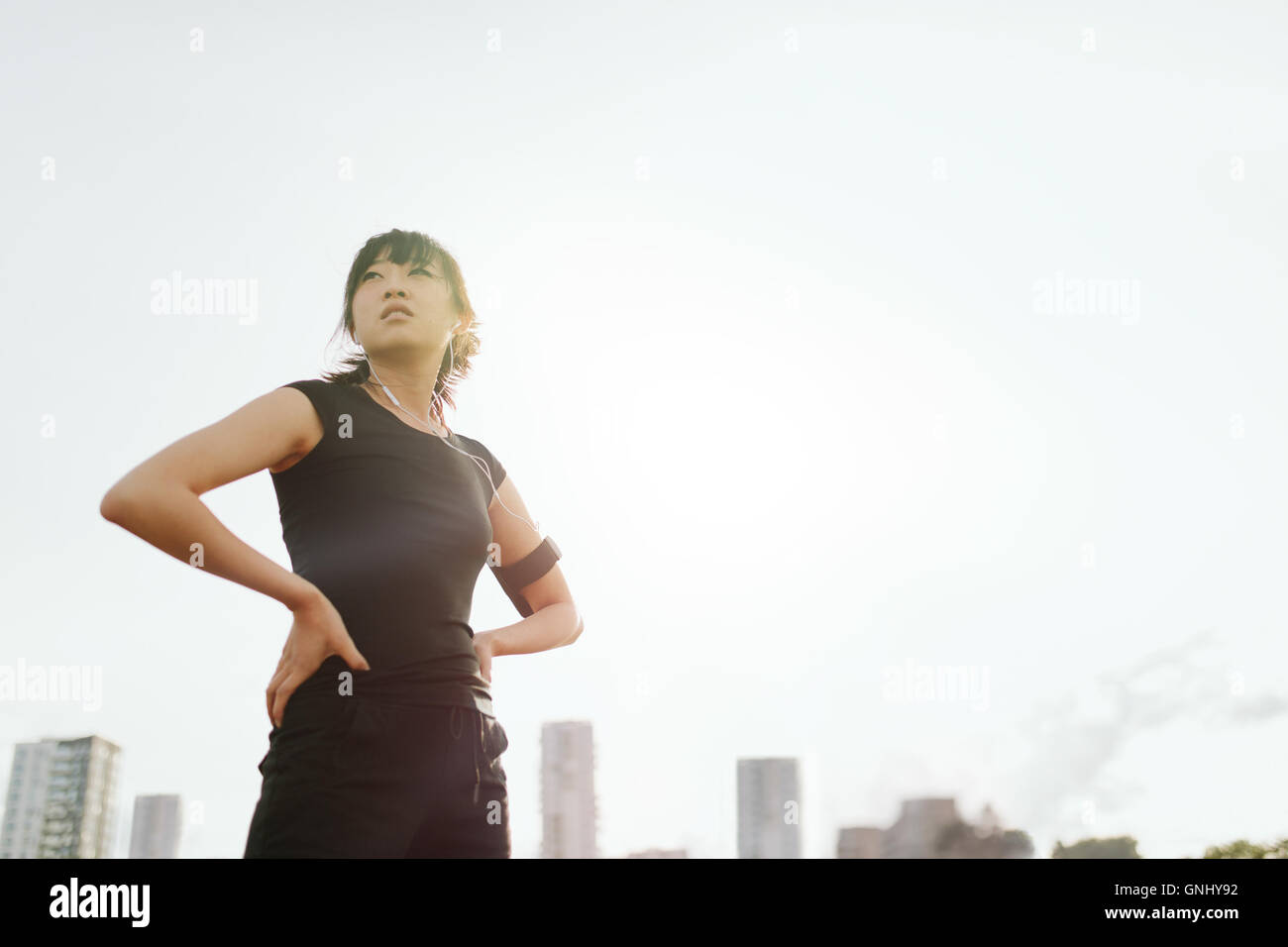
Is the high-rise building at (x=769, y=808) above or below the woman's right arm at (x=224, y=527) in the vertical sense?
below

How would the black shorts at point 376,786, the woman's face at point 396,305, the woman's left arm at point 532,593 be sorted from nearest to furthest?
the black shorts at point 376,786 → the woman's face at point 396,305 → the woman's left arm at point 532,593

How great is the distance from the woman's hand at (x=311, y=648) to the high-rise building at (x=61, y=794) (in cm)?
195

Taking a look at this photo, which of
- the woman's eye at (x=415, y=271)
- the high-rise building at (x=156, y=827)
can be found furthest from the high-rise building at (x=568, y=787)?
Answer: the woman's eye at (x=415, y=271)

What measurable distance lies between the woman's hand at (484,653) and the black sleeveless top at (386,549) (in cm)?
14

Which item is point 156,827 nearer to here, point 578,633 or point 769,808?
point 578,633

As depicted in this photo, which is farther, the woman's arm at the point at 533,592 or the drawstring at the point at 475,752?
the woman's arm at the point at 533,592

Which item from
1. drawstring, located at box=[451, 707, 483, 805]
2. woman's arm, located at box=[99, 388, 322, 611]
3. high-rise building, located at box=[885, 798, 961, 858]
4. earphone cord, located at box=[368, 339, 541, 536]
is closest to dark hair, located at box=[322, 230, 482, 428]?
earphone cord, located at box=[368, 339, 541, 536]

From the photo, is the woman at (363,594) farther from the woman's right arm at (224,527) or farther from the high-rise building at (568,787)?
the high-rise building at (568,787)

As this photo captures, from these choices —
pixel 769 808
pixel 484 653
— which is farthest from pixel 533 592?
pixel 769 808

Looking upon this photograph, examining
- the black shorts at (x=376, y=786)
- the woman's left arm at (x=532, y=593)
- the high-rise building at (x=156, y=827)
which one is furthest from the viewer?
the woman's left arm at (x=532, y=593)

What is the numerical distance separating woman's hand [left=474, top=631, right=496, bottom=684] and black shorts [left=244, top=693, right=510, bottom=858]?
27cm

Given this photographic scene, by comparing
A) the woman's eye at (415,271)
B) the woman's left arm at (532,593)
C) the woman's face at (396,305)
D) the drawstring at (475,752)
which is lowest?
the drawstring at (475,752)

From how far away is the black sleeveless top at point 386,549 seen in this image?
246 centimetres
